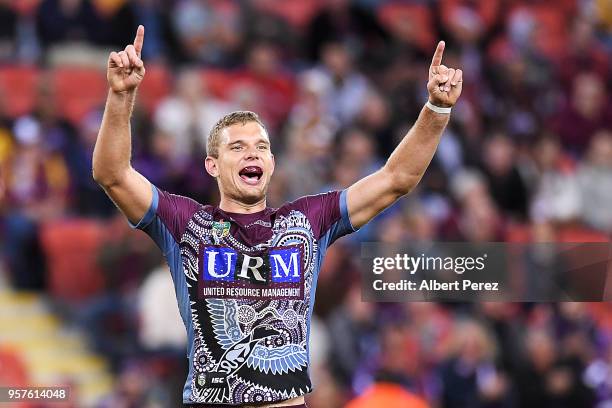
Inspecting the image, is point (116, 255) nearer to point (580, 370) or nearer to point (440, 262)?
point (580, 370)

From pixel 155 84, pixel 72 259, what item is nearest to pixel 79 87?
pixel 155 84

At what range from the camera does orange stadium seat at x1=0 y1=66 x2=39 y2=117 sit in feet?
38.2

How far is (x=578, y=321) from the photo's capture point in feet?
34.8

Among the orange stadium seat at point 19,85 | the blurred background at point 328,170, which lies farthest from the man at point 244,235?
the orange stadium seat at point 19,85

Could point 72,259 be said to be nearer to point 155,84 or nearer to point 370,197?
point 155,84

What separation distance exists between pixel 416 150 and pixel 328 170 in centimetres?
637

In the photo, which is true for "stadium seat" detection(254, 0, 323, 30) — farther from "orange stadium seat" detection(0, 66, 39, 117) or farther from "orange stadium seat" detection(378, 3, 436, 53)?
"orange stadium seat" detection(0, 66, 39, 117)


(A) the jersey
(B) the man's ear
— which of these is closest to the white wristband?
(A) the jersey

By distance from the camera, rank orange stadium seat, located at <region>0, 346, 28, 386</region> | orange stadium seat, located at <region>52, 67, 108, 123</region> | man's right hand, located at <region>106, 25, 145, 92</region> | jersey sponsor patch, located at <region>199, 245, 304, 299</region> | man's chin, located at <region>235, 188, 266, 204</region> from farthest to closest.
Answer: orange stadium seat, located at <region>52, 67, 108, 123</region>, orange stadium seat, located at <region>0, 346, 28, 386</region>, man's chin, located at <region>235, 188, 266, 204</region>, jersey sponsor patch, located at <region>199, 245, 304, 299</region>, man's right hand, located at <region>106, 25, 145, 92</region>

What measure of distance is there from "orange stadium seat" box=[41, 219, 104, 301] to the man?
5.14m

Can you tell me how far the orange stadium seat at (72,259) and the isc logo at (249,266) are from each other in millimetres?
5327

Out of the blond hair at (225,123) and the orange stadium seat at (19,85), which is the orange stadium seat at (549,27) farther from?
the blond hair at (225,123)

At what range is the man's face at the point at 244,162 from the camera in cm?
539

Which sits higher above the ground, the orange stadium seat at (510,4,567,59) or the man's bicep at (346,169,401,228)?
the orange stadium seat at (510,4,567,59)
